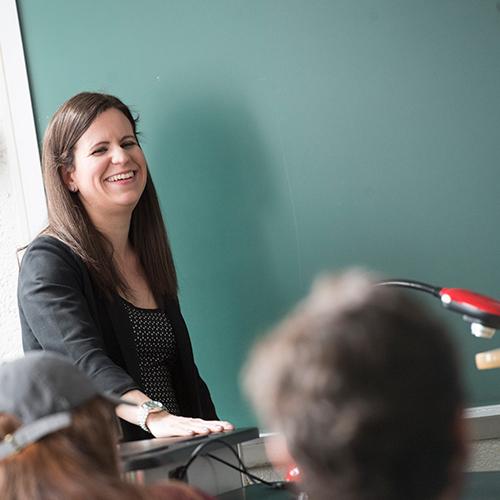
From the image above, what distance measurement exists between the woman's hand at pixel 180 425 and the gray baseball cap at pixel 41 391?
712 mm

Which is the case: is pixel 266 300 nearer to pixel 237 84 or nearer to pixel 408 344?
pixel 237 84

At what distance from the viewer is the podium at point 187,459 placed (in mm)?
1226

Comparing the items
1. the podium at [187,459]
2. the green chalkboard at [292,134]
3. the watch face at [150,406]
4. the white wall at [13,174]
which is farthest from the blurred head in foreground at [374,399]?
the white wall at [13,174]

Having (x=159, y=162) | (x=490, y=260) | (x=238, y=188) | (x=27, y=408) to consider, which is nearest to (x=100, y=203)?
(x=159, y=162)

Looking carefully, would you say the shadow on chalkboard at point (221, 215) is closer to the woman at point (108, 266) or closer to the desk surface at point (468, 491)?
the woman at point (108, 266)

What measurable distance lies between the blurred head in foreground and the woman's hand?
→ 40.0 inches

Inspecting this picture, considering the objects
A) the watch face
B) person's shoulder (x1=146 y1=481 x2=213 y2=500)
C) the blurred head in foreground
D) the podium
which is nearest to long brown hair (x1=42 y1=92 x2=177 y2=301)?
the watch face

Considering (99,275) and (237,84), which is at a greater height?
(237,84)

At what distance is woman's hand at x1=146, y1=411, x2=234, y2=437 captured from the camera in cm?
158

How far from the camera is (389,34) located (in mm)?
1989

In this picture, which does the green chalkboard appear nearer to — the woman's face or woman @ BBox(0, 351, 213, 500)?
the woman's face

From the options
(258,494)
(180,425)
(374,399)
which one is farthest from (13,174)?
(374,399)

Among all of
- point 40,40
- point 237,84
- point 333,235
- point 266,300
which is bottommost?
point 266,300

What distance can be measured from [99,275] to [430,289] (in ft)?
2.90
